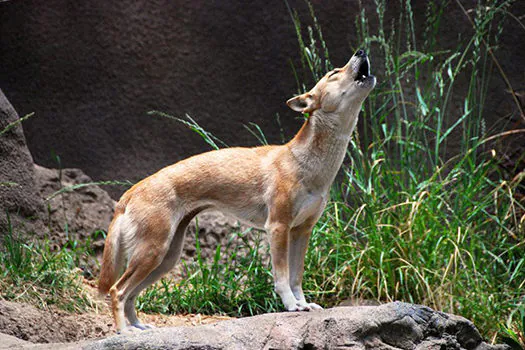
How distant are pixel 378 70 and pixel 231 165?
145 inches

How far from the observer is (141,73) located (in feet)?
27.5

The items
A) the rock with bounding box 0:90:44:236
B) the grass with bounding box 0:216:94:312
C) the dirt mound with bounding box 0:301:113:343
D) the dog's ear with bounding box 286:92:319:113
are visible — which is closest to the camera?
the dog's ear with bounding box 286:92:319:113

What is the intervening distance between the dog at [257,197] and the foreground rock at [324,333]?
0.35 meters

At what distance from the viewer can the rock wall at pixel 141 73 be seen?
831 centimetres

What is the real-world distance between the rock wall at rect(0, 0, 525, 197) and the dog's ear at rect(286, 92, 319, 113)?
3.29 metres

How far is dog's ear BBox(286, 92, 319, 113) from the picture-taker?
16.1ft

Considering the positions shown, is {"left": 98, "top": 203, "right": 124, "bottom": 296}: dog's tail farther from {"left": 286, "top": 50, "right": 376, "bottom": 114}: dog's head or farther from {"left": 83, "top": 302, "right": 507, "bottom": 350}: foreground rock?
{"left": 286, "top": 50, "right": 376, "bottom": 114}: dog's head

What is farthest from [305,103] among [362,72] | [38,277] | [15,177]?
[15,177]

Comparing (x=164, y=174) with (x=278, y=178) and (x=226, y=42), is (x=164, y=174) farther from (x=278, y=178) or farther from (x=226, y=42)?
(x=226, y=42)

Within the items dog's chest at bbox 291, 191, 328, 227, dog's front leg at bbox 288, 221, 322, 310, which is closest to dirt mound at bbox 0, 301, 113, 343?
dog's front leg at bbox 288, 221, 322, 310

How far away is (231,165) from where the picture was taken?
16.1 ft

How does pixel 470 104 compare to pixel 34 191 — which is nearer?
pixel 34 191

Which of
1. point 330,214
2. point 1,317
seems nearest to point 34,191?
point 1,317

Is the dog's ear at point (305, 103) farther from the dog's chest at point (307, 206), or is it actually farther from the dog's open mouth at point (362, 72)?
the dog's chest at point (307, 206)
